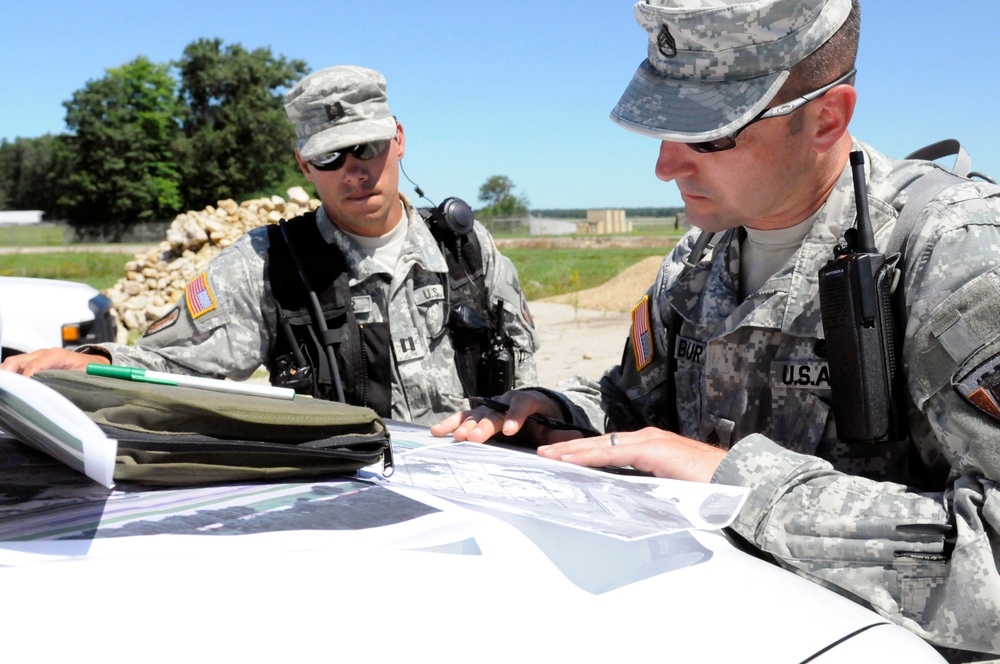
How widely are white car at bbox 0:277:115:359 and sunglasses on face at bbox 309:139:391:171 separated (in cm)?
247

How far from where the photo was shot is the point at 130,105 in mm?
58938

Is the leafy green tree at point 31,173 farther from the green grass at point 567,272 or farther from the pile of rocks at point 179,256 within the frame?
the pile of rocks at point 179,256

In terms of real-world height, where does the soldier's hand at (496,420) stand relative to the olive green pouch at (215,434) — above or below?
below

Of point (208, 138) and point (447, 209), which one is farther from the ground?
point (208, 138)

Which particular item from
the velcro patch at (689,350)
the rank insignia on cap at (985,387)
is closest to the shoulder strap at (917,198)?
the rank insignia on cap at (985,387)

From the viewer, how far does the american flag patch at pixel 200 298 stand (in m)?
3.16

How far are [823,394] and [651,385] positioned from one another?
0.50 metres

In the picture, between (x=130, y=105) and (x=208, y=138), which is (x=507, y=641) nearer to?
(x=208, y=138)

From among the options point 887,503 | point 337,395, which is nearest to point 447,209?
point 337,395

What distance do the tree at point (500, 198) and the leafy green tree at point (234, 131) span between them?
69.2 ft

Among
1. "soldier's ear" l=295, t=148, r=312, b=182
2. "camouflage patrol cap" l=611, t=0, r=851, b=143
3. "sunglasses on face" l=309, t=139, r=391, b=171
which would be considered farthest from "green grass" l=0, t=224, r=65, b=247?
"camouflage patrol cap" l=611, t=0, r=851, b=143

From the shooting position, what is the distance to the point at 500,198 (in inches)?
3184

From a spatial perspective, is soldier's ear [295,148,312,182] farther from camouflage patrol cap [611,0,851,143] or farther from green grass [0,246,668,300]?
green grass [0,246,668,300]

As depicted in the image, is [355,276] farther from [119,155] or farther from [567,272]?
[119,155]
